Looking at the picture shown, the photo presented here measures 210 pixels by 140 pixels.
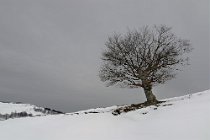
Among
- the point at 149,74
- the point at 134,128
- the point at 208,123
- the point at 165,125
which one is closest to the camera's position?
the point at 208,123

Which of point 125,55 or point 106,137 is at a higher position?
point 125,55

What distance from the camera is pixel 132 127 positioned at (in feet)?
74.0

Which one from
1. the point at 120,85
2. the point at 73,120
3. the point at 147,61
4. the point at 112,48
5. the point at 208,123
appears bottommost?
the point at 208,123

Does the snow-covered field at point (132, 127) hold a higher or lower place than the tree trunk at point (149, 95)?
lower

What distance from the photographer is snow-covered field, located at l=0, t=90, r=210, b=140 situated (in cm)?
1884

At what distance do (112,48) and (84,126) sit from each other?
1638 centimetres

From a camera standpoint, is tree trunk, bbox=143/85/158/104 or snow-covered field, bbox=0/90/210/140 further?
tree trunk, bbox=143/85/158/104

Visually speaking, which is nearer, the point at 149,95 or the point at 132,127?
the point at 132,127

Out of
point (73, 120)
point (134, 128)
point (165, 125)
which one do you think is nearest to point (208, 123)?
point (165, 125)

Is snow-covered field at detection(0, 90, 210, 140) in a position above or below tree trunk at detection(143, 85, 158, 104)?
below

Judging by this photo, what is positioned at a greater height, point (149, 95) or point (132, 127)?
point (149, 95)

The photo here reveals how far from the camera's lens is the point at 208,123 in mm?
18703

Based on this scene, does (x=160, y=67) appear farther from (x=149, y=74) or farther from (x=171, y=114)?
(x=171, y=114)

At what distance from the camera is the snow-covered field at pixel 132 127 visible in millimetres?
18844
